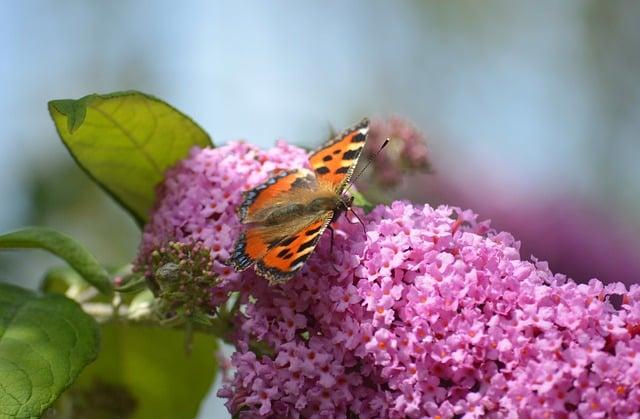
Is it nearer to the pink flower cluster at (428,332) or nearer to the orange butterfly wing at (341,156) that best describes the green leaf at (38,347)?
the pink flower cluster at (428,332)

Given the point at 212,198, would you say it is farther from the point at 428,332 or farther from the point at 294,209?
the point at 428,332

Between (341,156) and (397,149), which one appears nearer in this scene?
(341,156)

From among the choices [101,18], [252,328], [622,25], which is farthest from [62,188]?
[622,25]

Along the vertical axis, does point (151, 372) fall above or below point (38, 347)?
below

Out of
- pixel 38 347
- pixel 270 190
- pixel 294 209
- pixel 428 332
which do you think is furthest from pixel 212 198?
pixel 428 332

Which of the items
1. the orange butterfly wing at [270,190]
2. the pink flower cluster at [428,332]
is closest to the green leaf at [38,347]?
the pink flower cluster at [428,332]

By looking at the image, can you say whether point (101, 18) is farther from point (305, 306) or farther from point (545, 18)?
point (305, 306)

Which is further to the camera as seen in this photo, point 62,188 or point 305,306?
point 62,188
